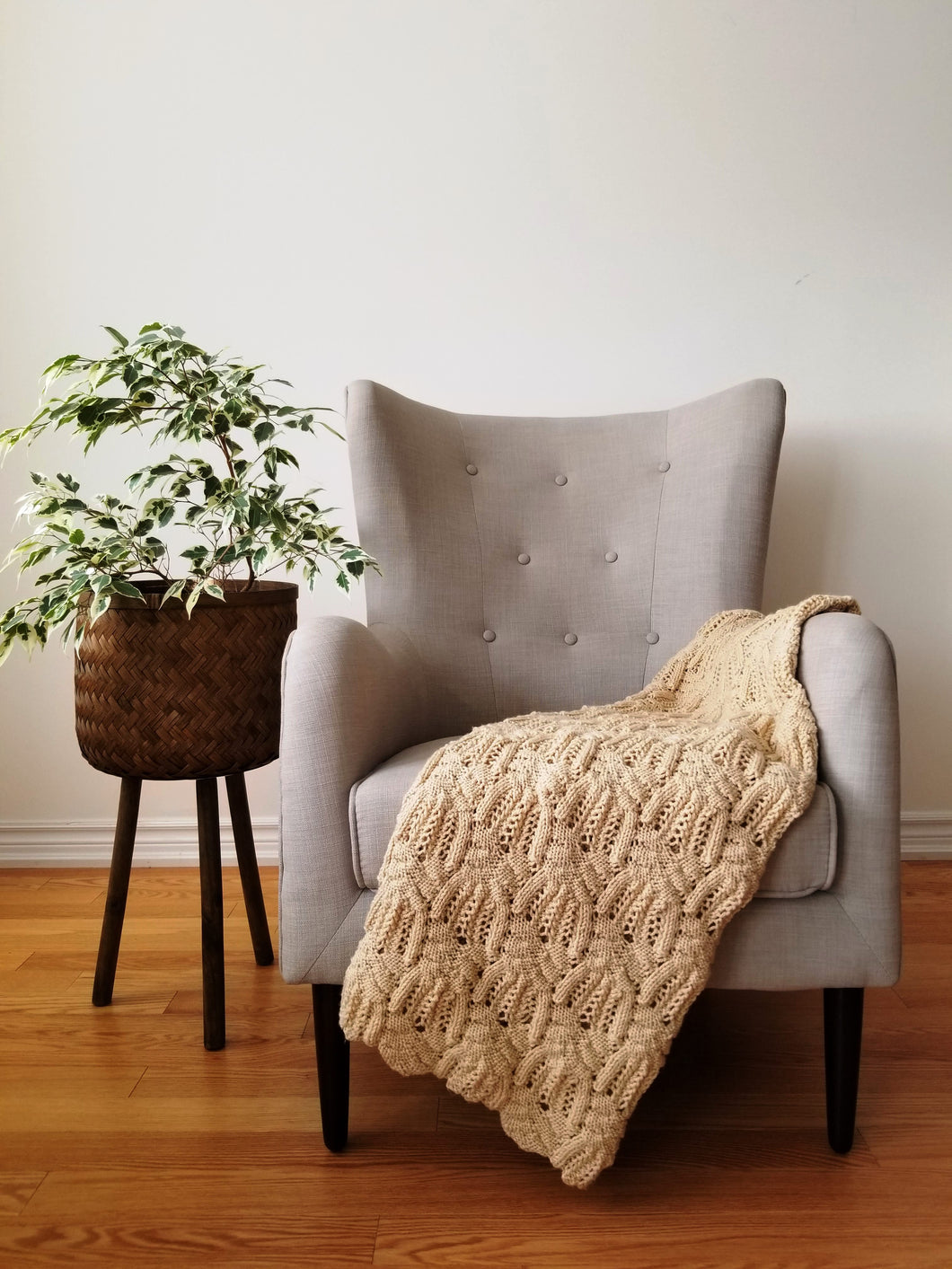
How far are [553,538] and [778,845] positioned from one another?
79 cm

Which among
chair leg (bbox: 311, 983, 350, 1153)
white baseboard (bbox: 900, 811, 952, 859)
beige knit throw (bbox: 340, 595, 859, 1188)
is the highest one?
beige knit throw (bbox: 340, 595, 859, 1188)

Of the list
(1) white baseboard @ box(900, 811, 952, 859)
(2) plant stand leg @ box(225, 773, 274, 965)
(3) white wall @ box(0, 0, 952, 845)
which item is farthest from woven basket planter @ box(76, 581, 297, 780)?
(1) white baseboard @ box(900, 811, 952, 859)

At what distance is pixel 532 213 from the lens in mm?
1956

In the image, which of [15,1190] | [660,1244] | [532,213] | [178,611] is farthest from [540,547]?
[15,1190]

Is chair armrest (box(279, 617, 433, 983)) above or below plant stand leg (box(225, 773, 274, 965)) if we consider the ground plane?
above

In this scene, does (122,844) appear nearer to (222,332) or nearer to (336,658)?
(336,658)

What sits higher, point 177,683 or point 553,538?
point 553,538

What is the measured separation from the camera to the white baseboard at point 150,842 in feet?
6.80

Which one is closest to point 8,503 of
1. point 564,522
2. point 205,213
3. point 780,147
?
point 205,213

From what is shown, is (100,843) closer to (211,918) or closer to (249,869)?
(249,869)

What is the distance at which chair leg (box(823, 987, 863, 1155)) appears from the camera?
3.49ft

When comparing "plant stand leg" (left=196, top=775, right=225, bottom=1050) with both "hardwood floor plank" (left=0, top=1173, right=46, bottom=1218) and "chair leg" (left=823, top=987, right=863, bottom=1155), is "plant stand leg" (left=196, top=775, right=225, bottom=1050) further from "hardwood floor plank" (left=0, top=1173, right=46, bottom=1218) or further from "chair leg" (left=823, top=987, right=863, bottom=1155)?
"chair leg" (left=823, top=987, right=863, bottom=1155)

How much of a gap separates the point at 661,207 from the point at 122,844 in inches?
60.9

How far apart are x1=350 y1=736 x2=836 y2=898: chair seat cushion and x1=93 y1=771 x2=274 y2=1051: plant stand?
39 centimetres
